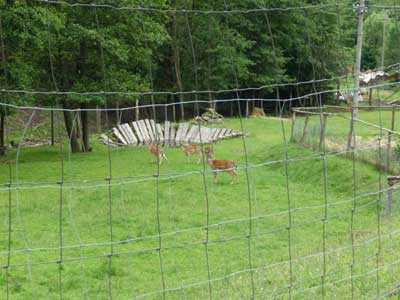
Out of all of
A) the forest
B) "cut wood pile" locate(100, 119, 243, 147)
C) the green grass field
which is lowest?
"cut wood pile" locate(100, 119, 243, 147)

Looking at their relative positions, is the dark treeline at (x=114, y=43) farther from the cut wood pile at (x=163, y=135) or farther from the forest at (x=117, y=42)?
the cut wood pile at (x=163, y=135)

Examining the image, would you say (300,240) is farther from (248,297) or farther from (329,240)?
(248,297)

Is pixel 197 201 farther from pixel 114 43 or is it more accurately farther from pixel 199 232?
pixel 114 43

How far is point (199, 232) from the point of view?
10.2m

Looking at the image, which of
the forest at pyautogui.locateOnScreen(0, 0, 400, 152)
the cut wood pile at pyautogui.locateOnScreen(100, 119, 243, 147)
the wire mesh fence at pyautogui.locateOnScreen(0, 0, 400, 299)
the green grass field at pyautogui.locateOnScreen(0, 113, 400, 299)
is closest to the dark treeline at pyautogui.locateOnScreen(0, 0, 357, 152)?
the forest at pyautogui.locateOnScreen(0, 0, 400, 152)

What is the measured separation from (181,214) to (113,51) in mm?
6547

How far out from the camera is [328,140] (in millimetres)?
15703

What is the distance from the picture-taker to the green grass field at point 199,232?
508cm

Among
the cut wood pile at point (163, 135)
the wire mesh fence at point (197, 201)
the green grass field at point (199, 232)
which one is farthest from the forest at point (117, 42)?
the green grass field at point (199, 232)

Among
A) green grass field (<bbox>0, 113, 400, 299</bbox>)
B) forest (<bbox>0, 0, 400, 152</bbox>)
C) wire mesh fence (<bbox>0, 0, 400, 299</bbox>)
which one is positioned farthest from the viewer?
forest (<bbox>0, 0, 400, 152</bbox>)

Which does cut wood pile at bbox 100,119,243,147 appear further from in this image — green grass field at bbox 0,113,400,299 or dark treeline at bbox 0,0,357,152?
green grass field at bbox 0,113,400,299

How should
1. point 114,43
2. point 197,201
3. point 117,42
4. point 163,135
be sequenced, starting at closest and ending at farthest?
point 197,201 → point 114,43 → point 117,42 → point 163,135

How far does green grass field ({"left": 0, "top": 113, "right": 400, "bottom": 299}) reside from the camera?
508 cm

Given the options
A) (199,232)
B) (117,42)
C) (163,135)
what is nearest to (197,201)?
(199,232)
